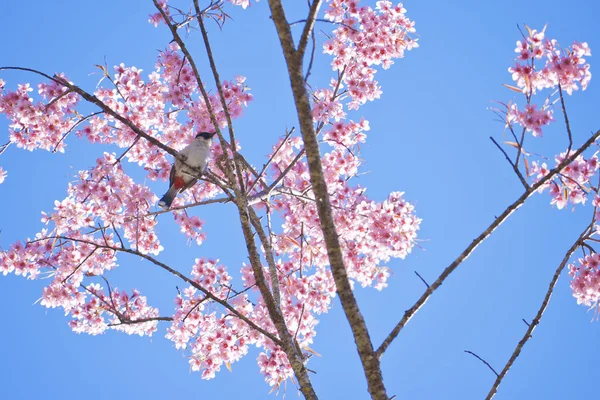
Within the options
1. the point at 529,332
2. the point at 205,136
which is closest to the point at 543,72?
the point at 529,332

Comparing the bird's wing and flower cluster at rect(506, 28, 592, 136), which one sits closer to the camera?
flower cluster at rect(506, 28, 592, 136)

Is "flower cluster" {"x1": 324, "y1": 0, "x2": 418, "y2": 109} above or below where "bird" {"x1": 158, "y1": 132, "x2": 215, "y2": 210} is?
above

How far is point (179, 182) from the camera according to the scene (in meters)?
6.67

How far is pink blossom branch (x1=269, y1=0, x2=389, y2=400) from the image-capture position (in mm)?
2643

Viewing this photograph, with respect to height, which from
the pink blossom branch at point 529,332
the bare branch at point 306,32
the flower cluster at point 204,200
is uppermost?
the flower cluster at point 204,200

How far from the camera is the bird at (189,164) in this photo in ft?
20.2

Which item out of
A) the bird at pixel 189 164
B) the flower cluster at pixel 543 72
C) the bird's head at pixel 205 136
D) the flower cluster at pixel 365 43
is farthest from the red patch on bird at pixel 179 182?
the flower cluster at pixel 543 72

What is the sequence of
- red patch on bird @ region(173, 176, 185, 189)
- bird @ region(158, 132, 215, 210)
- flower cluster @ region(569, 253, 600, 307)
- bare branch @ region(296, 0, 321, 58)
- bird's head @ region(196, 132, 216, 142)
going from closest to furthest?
bare branch @ region(296, 0, 321, 58) < flower cluster @ region(569, 253, 600, 307) < bird @ region(158, 132, 215, 210) < bird's head @ region(196, 132, 216, 142) < red patch on bird @ region(173, 176, 185, 189)

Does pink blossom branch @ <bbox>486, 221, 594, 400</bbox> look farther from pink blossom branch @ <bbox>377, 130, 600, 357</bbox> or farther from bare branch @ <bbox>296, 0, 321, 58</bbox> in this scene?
bare branch @ <bbox>296, 0, 321, 58</bbox>

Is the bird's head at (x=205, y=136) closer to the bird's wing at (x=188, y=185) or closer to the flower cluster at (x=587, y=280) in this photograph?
the bird's wing at (x=188, y=185)

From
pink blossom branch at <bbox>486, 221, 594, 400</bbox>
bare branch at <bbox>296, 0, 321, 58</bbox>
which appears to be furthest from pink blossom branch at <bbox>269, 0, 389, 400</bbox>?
pink blossom branch at <bbox>486, 221, 594, 400</bbox>

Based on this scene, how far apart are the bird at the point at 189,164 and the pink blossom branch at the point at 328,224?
3.39 meters

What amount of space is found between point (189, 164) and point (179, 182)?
31.1 inches

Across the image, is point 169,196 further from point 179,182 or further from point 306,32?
point 306,32
